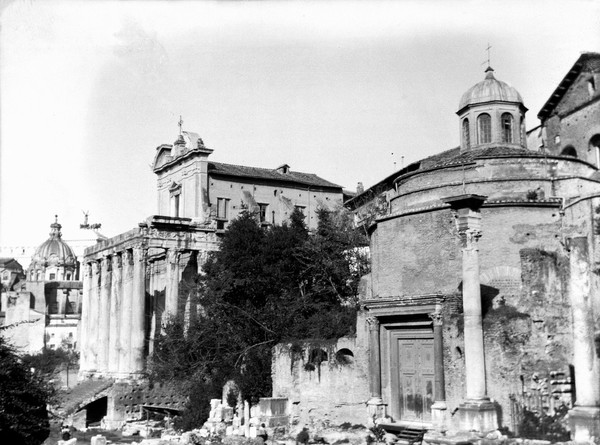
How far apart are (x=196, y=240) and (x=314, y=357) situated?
21.1m

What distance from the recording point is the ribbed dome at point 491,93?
27266mm

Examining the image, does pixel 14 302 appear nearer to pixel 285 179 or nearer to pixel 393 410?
pixel 285 179

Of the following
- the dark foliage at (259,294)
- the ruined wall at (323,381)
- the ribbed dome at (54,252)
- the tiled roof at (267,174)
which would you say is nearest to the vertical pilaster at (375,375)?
the ruined wall at (323,381)

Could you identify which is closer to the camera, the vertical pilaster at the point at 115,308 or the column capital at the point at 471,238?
the column capital at the point at 471,238

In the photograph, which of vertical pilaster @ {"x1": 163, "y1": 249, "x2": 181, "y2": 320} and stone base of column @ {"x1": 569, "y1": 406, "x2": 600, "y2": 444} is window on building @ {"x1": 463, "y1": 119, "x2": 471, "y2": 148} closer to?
stone base of column @ {"x1": 569, "y1": 406, "x2": 600, "y2": 444}

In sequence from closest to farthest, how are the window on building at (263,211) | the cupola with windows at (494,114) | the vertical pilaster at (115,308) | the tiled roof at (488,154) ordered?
1. the tiled roof at (488,154)
2. the cupola with windows at (494,114)
3. the vertical pilaster at (115,308)
4. the window on building at (263,211)

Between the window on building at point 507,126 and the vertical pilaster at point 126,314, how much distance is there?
24.0 meters

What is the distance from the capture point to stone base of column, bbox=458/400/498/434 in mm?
18562

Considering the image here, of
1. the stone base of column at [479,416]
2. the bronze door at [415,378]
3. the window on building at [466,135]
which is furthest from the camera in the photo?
the window on building at [466,135]

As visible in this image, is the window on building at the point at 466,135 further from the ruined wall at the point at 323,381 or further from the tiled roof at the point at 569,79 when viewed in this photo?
the tiled roof at the point at 569,79

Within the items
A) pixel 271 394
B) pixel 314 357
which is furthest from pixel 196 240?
pixel 314 357

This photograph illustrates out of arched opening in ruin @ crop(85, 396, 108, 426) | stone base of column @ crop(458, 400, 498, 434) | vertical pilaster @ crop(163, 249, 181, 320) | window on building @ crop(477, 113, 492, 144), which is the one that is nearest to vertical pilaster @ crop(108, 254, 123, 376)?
arched opening in ruin @ crop(85, 396, 108, 426)

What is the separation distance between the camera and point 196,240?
4472 cm

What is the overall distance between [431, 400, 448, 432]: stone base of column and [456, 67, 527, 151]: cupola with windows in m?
10.7
